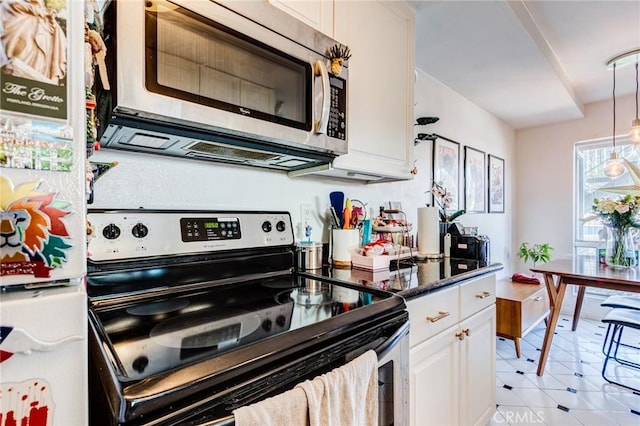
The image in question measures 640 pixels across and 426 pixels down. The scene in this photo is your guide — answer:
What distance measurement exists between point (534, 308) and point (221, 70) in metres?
3.11

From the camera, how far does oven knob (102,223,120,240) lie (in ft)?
3.05

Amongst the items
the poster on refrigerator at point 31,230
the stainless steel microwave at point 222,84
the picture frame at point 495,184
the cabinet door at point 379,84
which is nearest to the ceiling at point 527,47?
the cabinet door at point 379,84

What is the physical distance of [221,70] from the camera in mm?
921

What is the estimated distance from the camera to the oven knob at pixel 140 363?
53cm

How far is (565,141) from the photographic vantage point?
3.80 meters

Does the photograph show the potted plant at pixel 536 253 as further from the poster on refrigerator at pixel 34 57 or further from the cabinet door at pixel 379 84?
the poster on refrigerator at pixel 34 57

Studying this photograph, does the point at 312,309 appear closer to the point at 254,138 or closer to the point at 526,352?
the point at 254,138

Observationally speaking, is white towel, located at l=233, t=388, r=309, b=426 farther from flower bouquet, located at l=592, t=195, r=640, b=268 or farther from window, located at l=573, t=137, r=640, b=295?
window, located at l=573, t=137, r=640, b=295

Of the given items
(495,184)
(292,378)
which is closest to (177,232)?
(292,378)

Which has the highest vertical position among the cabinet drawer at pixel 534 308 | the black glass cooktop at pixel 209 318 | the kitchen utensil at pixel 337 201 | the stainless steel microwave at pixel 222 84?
the stainless steel microwave at pixel 222 84

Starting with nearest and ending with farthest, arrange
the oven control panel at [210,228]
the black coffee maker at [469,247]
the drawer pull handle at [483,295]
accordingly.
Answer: the oven control panel at [210,228] → the drawer pull handle at [483,295] → the black coffee maker at [469,247]

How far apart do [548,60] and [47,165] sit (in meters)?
2.98

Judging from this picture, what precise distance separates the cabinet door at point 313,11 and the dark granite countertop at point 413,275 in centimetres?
99

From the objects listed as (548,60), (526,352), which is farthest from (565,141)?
(526,352)
